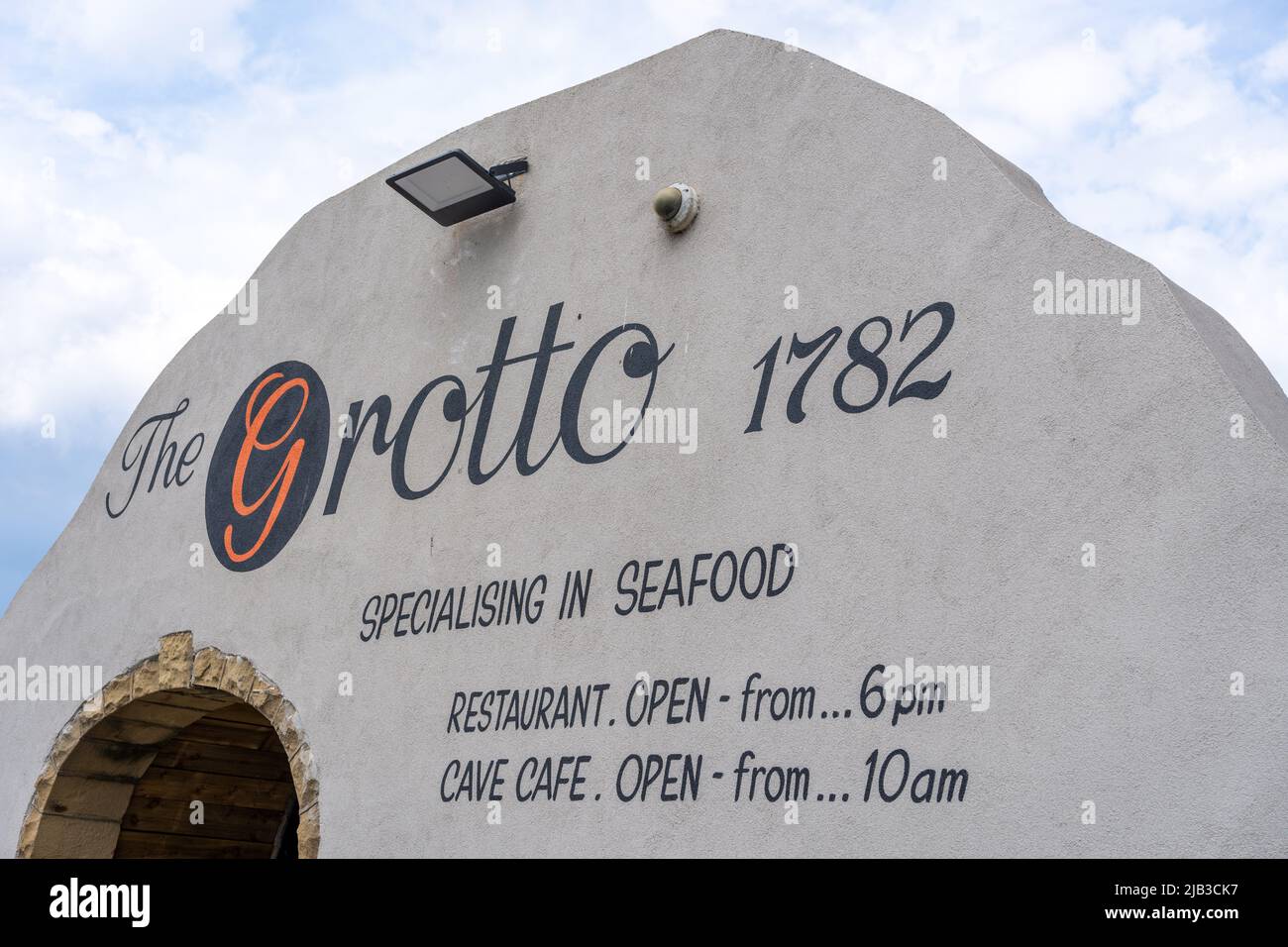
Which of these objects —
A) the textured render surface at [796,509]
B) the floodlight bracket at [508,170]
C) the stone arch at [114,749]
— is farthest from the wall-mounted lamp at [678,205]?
the stone arch at [114,749]

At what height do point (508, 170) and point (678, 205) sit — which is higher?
point (508, 170)

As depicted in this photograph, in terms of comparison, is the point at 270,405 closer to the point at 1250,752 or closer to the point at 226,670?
the point at 226,670

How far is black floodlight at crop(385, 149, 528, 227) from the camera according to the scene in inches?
229

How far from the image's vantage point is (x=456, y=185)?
19.4ft

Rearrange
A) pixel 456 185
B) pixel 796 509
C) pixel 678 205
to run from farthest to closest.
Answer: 1. pixel 456 185
2. pixel 678 205
3. pixel 796 509

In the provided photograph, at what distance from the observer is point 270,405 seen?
672cm

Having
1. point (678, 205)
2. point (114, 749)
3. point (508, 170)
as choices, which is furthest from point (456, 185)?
point (114, 749)

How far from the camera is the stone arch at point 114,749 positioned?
21.3ft

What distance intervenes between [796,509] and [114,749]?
431cm

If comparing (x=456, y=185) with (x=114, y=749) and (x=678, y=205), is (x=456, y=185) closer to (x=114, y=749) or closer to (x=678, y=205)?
(x=678, y=205)
